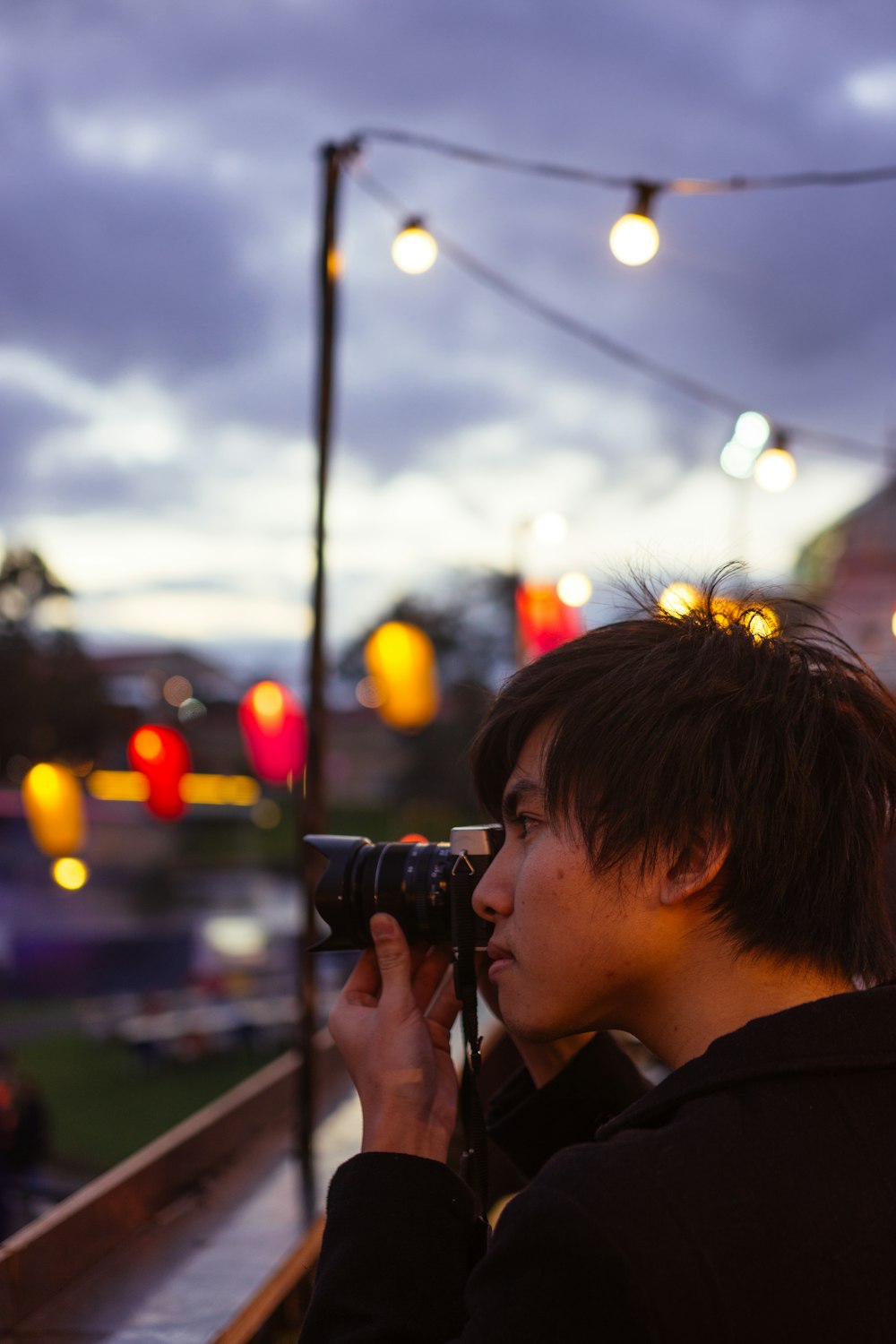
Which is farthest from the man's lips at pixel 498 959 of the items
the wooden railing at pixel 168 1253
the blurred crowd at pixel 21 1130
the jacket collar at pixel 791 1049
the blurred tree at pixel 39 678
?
the blurred tree at pixel 39 678

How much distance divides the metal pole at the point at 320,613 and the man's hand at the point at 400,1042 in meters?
2.53

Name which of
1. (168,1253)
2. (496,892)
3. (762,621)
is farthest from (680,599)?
(168,1253)

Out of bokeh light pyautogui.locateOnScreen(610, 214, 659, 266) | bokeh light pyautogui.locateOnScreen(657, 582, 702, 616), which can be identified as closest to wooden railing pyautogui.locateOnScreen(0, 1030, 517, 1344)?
bokeh light pyautogui.locateOnScreen(657, 582, 702, 616)

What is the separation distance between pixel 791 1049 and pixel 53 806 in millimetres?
13249

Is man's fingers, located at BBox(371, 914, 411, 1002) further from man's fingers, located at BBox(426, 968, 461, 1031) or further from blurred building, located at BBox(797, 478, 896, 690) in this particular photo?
blurred building, located at BBox(797, 478, 896, 690)

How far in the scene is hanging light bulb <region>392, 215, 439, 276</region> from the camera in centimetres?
556

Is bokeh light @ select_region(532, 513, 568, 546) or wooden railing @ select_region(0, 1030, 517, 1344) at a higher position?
bokeh light @ select_region(532, 513, 568, 546)

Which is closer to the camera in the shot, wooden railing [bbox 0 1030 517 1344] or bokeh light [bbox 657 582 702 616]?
bokeh light [bbox 657 582 702 616]

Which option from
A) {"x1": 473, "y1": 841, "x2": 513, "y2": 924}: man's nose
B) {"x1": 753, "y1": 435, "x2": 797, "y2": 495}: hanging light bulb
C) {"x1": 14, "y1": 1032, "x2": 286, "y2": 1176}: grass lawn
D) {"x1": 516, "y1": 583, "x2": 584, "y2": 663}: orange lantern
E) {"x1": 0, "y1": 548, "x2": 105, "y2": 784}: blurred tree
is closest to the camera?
{"x1": 473, "y1": 841, "x2": 513, "y2": 924}: man's nose

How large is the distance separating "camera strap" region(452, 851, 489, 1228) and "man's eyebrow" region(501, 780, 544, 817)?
0.19 m

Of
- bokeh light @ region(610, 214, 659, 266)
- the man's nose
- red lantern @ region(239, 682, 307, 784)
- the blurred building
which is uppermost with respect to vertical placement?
the blurred building

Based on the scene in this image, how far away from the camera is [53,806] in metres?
13.4

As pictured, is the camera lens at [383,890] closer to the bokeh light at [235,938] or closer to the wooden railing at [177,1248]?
the wooden railing at [177,1248]

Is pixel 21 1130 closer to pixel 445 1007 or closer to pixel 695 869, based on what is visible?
pixel 445 1007
